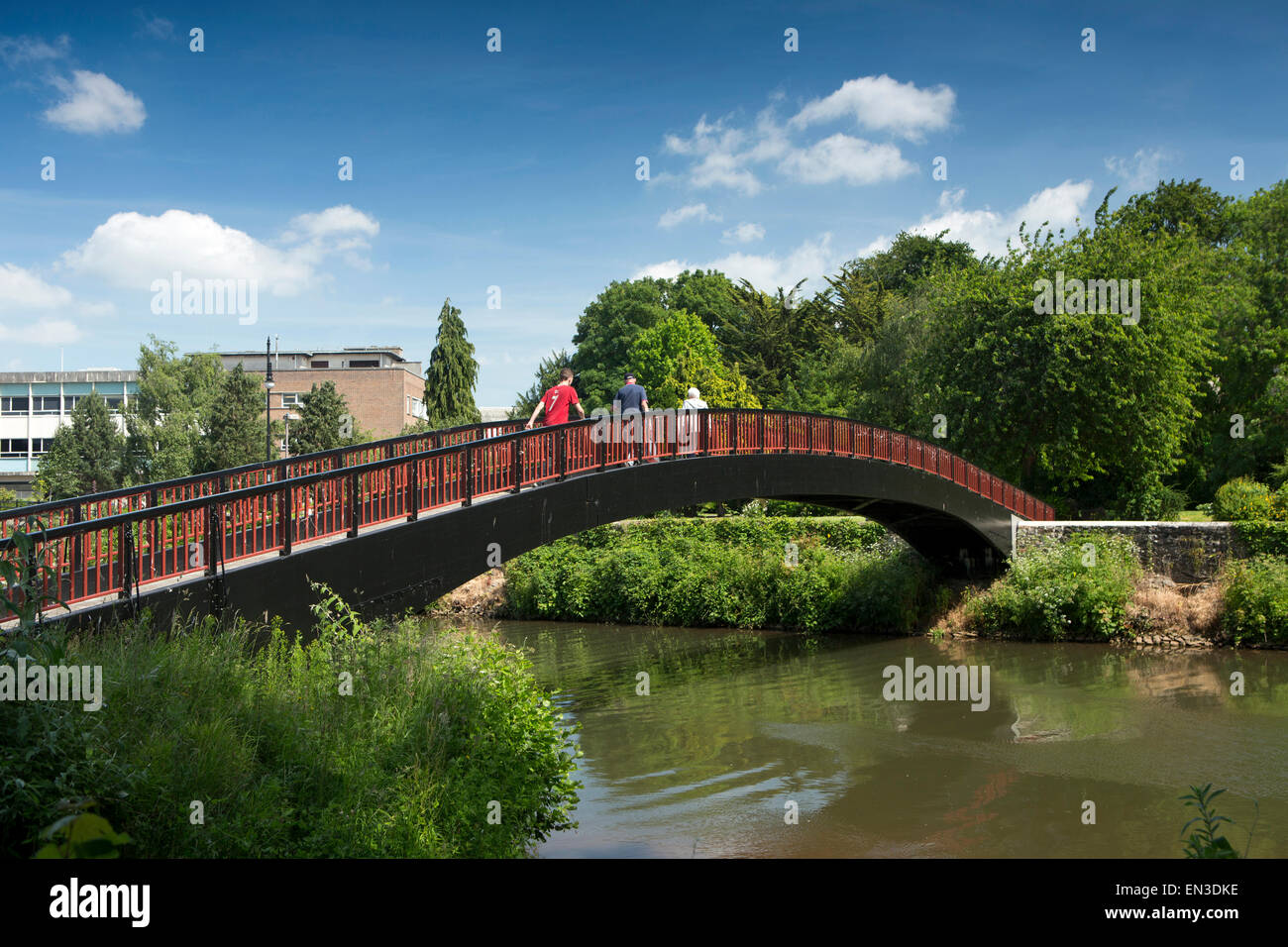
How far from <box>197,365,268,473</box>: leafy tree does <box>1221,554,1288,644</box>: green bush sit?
3685 cm

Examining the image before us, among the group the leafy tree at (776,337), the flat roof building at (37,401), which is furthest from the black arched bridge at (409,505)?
the flat roof building at (37,401)

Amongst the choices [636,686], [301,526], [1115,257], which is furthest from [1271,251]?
[301,526]

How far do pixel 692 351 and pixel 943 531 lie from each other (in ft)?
A: 73.3

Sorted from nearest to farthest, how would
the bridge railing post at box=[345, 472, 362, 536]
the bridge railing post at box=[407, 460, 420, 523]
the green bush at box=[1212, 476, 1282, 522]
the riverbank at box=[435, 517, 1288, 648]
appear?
the bridge railing post at box=[345, 472, 362, 536] → the bridge railing post at box=[407, 460, 420, 523] → the riverbank at box=[435, 517, 1288, 648] → the green bush at box=[1212, 476, 1282, 522]

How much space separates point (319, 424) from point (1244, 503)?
37.4m

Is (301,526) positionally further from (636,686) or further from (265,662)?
(636,686)

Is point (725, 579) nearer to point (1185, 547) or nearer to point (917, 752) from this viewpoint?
point (1185, 547)

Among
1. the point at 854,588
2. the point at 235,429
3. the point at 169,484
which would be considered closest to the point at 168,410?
the point at 235,429

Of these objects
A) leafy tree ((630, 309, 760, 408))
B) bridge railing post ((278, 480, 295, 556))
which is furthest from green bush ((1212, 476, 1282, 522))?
bridge railing post ((278, 480, 295, 556))

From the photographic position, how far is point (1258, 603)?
23.2 metres

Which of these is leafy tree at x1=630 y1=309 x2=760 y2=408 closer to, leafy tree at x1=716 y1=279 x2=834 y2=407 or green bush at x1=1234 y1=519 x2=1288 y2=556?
leafy tree at x1=716 y1=279 x2=834 y2=407

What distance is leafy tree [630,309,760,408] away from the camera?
1681 inches

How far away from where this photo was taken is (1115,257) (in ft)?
Result: 96.8

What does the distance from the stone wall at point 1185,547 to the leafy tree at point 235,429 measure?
Answer: 114 feet
